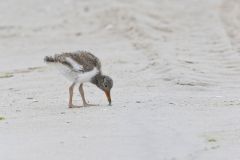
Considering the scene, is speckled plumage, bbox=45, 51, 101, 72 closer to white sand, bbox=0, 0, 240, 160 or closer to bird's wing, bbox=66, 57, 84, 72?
bird's wing, bbox=66, 57, 84, 72

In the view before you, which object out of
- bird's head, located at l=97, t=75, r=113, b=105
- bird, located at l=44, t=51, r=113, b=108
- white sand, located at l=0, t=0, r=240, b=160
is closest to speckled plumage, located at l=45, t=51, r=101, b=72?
bird, located at l=44, t=51, r=113, b=108

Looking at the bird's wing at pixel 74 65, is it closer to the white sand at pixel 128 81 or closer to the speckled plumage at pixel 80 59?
the speckled plumage at pixel 80 59

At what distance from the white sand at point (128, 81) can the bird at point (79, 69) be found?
33 cm

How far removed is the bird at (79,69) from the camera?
1131 centimetres

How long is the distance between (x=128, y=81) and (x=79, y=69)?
1943mm

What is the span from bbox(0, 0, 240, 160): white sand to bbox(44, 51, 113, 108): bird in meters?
0.33

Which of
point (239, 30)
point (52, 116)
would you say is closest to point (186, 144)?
point (52, 116)

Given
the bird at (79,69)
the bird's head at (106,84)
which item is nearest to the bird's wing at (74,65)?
the bird at (79,69)

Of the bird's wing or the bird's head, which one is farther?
the bird's head

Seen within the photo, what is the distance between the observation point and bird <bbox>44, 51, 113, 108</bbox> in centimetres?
1131

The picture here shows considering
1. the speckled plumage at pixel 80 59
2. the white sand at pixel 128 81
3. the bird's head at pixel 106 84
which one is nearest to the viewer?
the white sand at pixel 128 81

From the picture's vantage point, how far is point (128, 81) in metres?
13.2

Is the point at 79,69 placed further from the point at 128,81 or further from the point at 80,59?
the point at 128,81

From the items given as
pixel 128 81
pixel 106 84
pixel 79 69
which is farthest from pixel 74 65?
pixel 128 81
